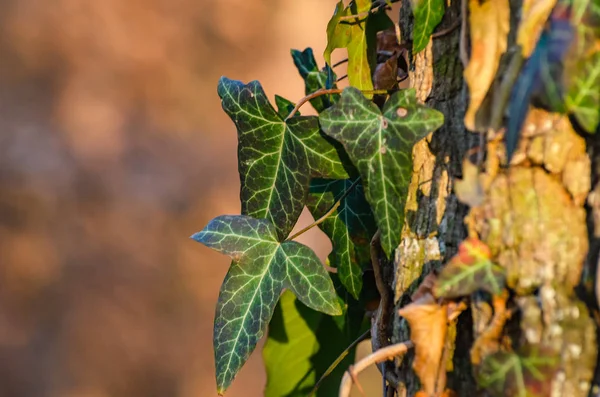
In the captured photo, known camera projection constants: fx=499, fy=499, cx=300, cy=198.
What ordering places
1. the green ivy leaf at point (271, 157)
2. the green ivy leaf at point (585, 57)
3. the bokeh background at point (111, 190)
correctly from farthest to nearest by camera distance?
the bokeh background at point (111, 190) < the green ivy leaf at point (271, 157) < the green ivy leaf at point (585, 57)

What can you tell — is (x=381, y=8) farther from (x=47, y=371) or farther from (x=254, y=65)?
(x=47, y=371)

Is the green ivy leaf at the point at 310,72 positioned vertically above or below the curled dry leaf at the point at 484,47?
above

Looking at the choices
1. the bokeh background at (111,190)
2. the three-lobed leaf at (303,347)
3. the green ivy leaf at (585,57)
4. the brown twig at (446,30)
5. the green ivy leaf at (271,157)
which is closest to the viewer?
the green ivy leaf at (585,57)

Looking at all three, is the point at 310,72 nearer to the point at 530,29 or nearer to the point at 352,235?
the point at 352,235

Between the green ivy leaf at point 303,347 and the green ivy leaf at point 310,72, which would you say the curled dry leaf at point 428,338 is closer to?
the green ivy leaf at point 303,347

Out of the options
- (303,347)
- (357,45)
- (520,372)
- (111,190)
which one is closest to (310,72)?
(357,45)

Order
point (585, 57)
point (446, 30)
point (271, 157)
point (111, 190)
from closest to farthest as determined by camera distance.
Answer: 1. point (585, 57)
2. point (446, 30)
3. point (271, 157)
4. point (111, 190)

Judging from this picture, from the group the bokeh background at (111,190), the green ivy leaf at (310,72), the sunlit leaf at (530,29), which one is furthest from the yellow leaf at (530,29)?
the bokeh background at (111,190)
